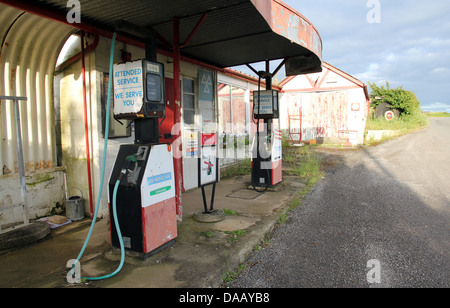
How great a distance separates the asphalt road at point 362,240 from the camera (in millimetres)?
3221

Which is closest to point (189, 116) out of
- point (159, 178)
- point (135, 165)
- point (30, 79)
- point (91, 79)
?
point (91, 79)

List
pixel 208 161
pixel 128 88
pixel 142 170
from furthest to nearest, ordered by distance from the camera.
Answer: pixel 208 161, pixel 128 88, pixel 142 170

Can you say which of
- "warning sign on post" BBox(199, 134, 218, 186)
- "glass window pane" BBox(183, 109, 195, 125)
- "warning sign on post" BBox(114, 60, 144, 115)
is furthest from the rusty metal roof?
"warning sign on post" BBox(199, 134, 218, 186)

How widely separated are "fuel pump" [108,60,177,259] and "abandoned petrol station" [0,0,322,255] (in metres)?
0.02

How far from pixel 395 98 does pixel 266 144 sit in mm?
21721

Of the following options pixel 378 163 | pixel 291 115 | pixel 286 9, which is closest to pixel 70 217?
pixel 286 9

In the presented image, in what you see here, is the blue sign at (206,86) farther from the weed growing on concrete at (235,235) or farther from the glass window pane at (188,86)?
the weed growing on concrete at (235,235)

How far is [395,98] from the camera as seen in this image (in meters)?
24.0

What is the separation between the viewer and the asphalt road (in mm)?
3221

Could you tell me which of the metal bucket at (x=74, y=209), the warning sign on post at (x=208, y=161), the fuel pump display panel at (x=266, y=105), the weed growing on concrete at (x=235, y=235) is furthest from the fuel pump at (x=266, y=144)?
the metal bucket at (x=74, y=209)

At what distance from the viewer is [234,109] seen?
10633 mm

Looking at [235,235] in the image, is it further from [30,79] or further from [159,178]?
[30,79]

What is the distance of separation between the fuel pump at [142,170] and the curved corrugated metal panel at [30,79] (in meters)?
1.96
